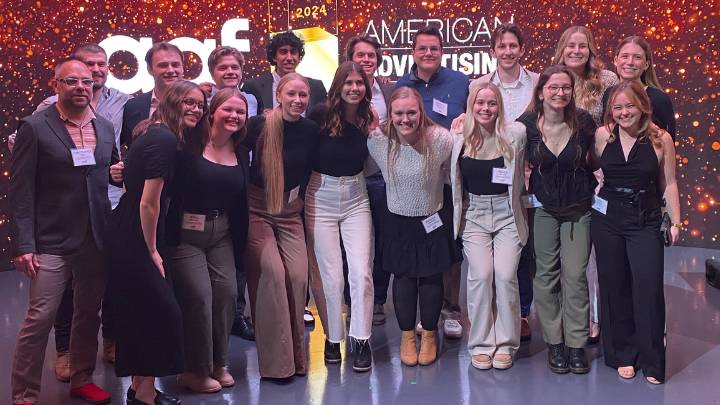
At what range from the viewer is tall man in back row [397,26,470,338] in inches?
181

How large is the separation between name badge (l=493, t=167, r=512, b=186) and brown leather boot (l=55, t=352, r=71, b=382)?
8.00 feet

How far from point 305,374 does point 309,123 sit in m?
1.31

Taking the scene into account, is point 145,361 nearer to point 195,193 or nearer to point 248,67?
point 195,193

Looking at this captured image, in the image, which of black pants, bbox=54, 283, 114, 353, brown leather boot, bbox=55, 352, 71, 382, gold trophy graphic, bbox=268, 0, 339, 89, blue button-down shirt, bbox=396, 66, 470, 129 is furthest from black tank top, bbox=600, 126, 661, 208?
gold trophy graphic, bbox=268, 0, 339, 89

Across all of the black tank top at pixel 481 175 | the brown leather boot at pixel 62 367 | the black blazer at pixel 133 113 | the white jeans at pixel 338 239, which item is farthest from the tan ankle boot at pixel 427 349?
the black blazer at pixel 133 113

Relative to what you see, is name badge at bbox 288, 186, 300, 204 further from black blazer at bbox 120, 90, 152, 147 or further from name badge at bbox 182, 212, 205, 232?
black blazer at bbox 120, 90, 152, 147

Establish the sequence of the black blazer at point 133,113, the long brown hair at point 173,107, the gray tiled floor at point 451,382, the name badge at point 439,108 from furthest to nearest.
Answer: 1. the name badge at point 439,108
2. the black blazer at point 133,113
3. the gray tiled floor at point 451,382
4. the long brown hair at point 173,107

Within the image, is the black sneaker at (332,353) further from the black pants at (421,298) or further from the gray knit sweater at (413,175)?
the gray knit sweater at (413,175)

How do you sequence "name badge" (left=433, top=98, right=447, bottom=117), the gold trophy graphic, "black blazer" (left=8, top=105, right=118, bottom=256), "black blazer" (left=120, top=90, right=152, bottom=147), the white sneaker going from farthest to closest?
1. the gold trophy graphic
2. "name badge" (left=433, top=98, right=447, bottom=117)
3. the white sneaker
4. "black blazer" (left=120, top=90, right=152, bottom=147)
5. "black blazer" (left=8, top=105, right=118, bottom=256)

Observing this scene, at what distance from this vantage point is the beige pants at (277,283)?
148 inches

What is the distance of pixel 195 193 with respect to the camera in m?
3.46

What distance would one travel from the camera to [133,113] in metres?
4.21

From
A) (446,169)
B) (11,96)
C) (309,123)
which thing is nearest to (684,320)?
A: (446,169)

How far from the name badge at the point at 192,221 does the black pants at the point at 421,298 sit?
1150 millimetres
